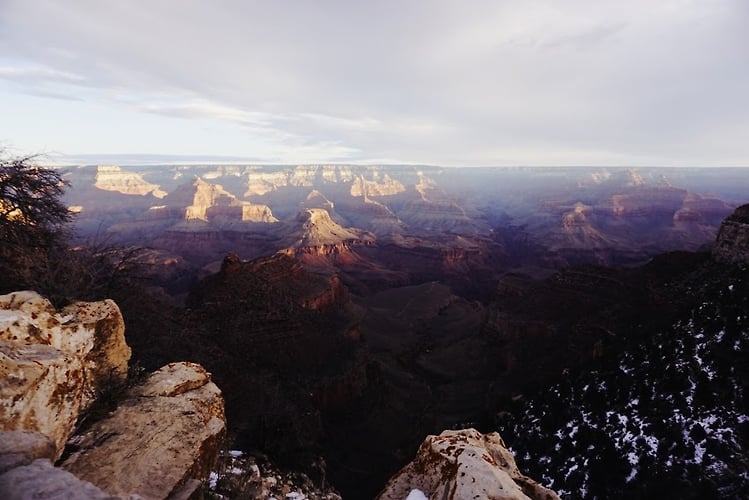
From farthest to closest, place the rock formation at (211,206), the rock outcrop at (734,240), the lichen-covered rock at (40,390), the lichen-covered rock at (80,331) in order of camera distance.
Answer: the rock formation at (211,206) → the rock outcrop at (734,240) → the lichen-covered rock at (80,331) → the lichen-covered rock at (40,390)

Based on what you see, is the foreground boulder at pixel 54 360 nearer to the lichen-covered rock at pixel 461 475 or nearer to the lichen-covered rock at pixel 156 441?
the lichen-covered rock at pixel 156 441

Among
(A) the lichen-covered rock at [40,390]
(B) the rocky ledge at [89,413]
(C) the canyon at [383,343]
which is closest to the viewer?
(B) the rocky ledge at [89,413]

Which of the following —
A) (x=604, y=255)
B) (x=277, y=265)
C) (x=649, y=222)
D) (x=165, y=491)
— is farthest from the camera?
(x=649, y=222)

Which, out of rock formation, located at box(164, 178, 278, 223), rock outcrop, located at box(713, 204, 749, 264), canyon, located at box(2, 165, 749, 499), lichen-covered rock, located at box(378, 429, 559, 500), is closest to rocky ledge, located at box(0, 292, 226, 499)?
lichen-covered rock, located at box(378, 429, 559, 500)

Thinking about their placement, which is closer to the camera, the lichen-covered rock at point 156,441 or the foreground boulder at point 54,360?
the foreground boulder at point 54,360

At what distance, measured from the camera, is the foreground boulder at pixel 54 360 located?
6.30 m

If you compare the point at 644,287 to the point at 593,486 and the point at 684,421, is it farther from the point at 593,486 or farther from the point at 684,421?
the point at 593,486

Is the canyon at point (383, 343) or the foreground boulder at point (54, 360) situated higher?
the foreground boulder at point (54, 360)

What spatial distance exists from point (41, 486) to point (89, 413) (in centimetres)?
465

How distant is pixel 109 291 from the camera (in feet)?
49.2

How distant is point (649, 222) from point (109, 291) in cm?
21557

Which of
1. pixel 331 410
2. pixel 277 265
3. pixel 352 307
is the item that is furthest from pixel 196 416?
pixel 352 307

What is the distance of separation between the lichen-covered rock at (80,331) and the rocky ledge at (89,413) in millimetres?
19

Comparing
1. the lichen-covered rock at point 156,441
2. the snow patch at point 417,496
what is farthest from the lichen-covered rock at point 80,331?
the snow patch at point 417,496
